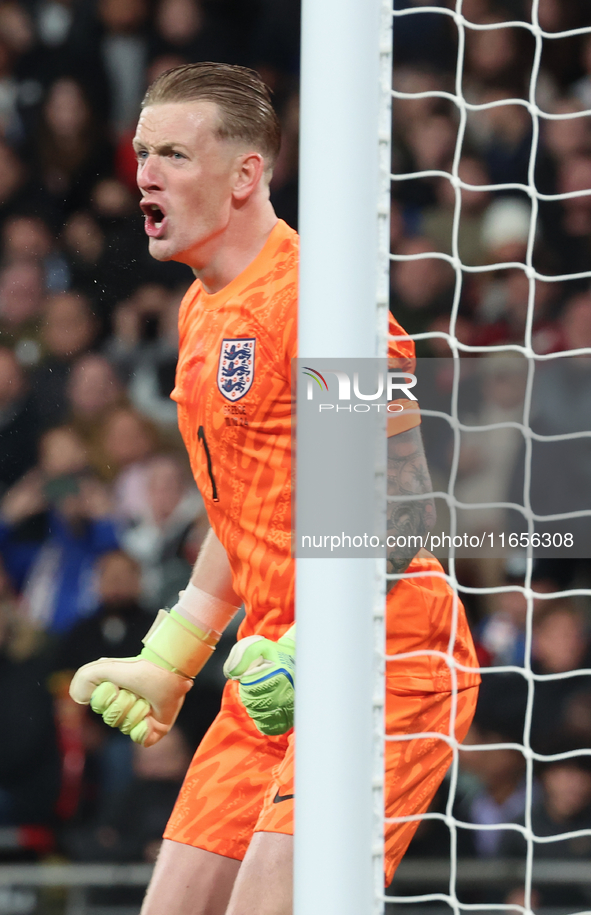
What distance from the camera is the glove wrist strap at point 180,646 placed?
122 centimetres

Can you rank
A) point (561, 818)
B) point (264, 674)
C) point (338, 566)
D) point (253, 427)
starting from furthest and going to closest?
point (561, 818), point (253, 427), point (264, 674), point (338, 566)

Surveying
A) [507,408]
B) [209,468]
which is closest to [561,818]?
[507,408]

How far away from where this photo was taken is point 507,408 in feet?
6.19

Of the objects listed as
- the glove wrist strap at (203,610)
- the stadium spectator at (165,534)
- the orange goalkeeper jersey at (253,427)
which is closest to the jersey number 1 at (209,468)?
the orange goalkeeper jersey at (253,427)

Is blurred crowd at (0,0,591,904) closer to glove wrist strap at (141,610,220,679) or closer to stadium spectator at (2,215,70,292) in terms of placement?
stadium spectator at (2,215,70,292)

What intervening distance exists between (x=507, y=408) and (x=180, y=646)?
0.90m

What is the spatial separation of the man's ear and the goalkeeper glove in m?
0.48

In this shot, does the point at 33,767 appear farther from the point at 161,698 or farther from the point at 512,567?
the point at 512,567

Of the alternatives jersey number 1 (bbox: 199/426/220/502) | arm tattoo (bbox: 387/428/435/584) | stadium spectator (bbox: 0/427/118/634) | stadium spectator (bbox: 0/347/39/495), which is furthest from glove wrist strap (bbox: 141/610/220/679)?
stadium spectator (bbox: 0/347/39/495)

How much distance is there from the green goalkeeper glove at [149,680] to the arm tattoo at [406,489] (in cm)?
35

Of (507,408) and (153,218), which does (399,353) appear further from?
(507,408)

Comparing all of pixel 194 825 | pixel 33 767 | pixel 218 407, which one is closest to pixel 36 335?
pixel 33 767

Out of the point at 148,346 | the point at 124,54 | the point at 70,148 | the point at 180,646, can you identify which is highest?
the point at 124,54

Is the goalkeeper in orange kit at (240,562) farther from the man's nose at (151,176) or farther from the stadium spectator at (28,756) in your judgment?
the stadium spectator at (28,756)
